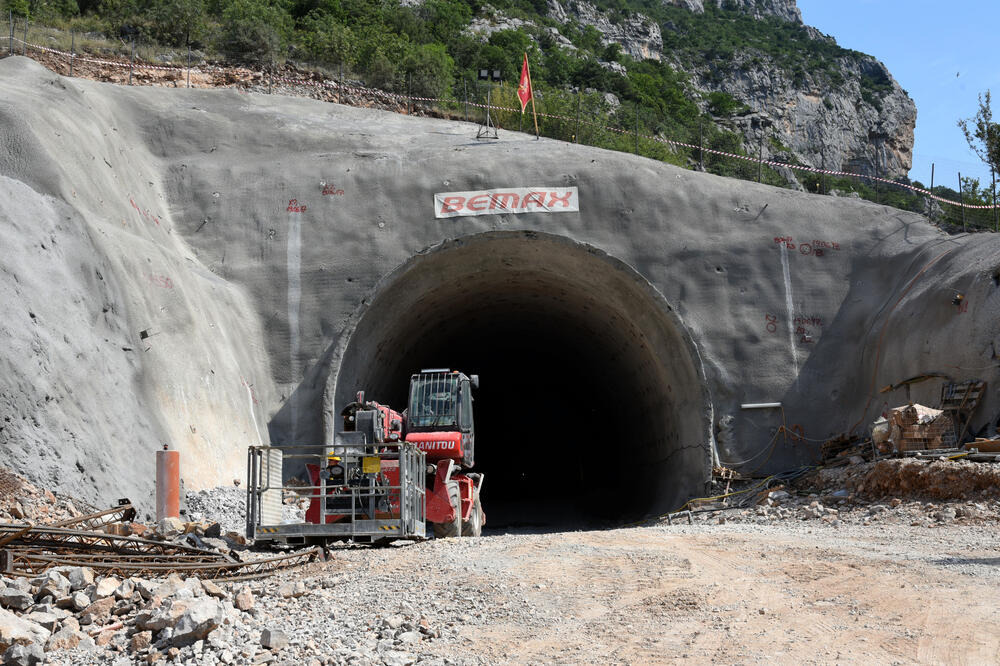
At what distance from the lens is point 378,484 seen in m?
10.6

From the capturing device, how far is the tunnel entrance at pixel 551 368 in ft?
56.6

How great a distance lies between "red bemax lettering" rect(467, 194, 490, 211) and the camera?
58.4 feet

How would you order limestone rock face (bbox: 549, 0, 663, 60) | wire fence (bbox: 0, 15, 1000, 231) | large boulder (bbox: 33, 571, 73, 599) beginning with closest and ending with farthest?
large boulder (bbox: 33, 571, 73, 599) < wire fence (bbox: 0, 15, 1000, 231) < limestone rock face (bbox: 549, 0, 663, 60)

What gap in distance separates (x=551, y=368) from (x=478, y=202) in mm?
11426

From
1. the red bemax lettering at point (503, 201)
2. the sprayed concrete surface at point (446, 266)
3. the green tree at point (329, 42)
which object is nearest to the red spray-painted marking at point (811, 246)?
the sprayed concrete surface at point (446, 266)

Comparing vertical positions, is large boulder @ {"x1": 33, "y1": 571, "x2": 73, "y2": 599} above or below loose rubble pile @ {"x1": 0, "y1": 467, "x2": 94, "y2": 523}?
below

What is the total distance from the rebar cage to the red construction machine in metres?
0.01

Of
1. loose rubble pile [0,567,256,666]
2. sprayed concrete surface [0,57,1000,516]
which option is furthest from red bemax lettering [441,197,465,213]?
loose rubble pile [0,567,256,666]

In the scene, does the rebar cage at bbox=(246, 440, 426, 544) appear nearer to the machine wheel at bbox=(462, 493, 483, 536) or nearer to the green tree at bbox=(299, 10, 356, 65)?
the machine wheel at bbox=(462, 493, 483, 536)

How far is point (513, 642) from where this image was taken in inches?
242

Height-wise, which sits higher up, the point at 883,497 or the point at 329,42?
the point at 329,42

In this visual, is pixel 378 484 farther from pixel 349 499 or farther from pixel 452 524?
pixel 452 524

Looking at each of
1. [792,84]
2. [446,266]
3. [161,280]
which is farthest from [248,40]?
[792,84]

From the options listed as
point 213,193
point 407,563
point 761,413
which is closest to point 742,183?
point 761,413
